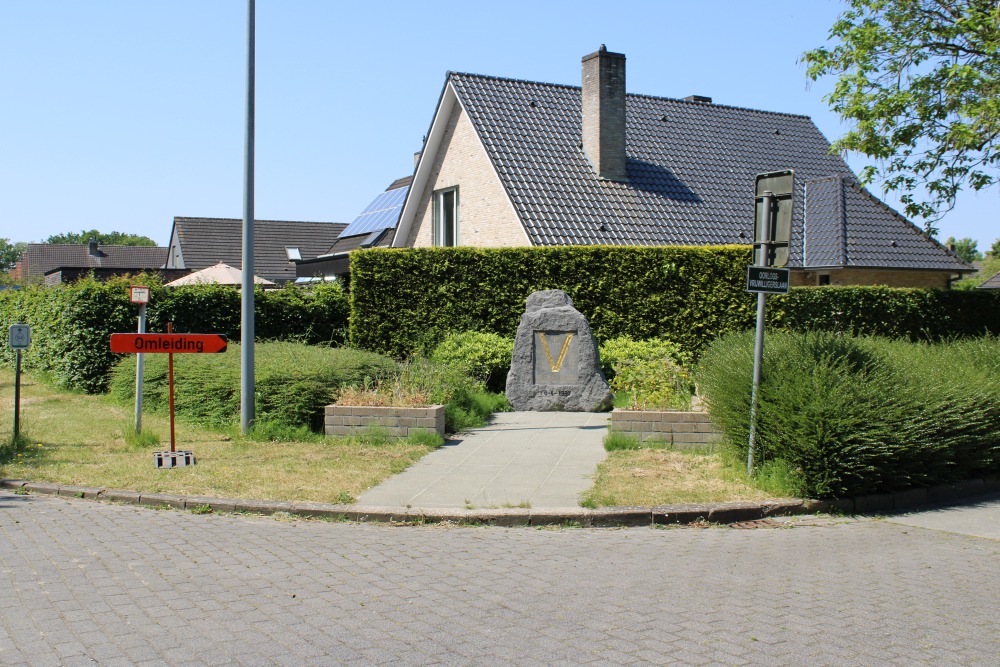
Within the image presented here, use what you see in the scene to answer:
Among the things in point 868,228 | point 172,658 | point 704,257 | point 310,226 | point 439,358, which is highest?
point 310,226

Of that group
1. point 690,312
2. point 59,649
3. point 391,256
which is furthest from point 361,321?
point 59,649

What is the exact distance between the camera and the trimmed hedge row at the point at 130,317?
17.1 metres

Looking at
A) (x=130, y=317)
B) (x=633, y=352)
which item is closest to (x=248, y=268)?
(x=130, y=317)

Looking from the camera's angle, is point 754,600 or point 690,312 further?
point 690,312

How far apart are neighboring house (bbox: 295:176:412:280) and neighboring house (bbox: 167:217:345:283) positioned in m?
19.1

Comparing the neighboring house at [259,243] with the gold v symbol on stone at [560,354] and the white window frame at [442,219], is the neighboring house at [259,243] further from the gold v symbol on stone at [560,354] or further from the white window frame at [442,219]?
the gold v symbol on stone at [560,354]

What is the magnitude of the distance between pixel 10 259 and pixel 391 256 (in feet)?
443

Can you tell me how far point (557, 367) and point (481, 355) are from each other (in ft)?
5.75

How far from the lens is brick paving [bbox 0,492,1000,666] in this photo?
495 centimetres

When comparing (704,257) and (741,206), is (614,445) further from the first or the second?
(741,206)

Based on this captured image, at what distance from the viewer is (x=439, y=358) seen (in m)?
16.3

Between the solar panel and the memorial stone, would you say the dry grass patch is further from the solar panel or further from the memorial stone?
the solar panel

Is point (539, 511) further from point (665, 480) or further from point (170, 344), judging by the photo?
point (170, 344)

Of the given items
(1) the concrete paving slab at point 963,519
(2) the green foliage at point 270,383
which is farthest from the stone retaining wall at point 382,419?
(1) the concrete paving slab at point 963,519
